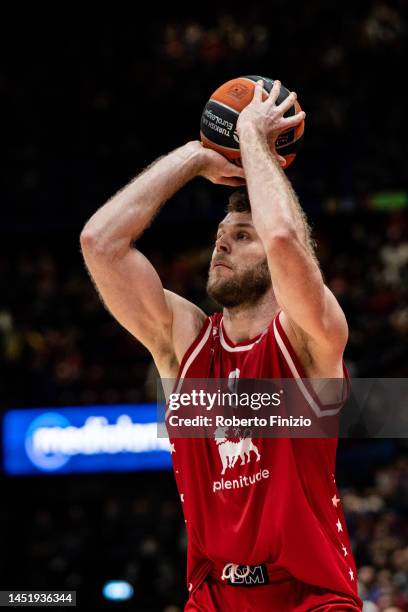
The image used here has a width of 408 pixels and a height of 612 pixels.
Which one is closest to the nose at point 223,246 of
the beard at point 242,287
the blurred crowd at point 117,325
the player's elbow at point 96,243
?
the beard at point 242,287

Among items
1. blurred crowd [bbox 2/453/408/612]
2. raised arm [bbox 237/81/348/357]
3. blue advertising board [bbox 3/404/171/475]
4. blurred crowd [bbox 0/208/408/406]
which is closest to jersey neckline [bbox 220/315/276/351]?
raised arm [bbox 237/81/348/357]

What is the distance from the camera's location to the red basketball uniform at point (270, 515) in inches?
166

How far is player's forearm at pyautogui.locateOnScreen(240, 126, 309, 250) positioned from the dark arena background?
28.9 ft

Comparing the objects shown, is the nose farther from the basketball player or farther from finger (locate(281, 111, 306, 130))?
finger (locate(281, 111, 306, 130))

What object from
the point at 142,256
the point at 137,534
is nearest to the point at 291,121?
the point at 142,256

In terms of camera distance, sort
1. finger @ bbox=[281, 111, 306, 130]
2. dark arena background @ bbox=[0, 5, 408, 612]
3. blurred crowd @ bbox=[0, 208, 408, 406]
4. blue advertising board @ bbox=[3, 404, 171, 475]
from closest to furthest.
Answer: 1. finger @ bbox=[281, 111, 306, 130]
2. dark arena background @ bbox=[0, 5, 408, 612]
3. blue advertising board @ bbox=[3, 404, 171, 475]
4. blurred crowd @ bbox=[0, 208, 408, 406]

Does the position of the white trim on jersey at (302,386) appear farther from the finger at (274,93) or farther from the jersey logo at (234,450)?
the finger at (274,93)

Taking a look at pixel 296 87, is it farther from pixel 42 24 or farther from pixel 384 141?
pixel 42 24

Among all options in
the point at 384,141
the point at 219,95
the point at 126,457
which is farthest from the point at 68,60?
the point at 219,95

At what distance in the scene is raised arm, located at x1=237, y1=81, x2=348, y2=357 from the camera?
4.07 meters

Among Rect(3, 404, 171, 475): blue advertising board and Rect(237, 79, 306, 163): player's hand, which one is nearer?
Rect(237, 79, 306, 163): player's hand

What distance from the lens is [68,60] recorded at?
20984mm

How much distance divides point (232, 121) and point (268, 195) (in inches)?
24.9

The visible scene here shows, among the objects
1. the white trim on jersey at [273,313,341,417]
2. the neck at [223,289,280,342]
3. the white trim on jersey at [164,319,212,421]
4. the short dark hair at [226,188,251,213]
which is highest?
the short dark hair at [226,188,251,213]
